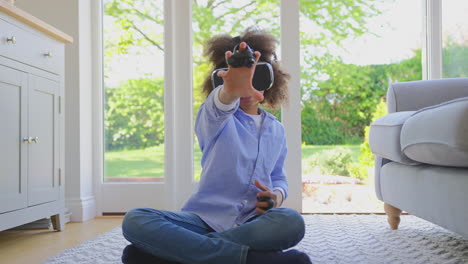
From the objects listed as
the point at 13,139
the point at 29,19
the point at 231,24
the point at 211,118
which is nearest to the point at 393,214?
the point at 211,118

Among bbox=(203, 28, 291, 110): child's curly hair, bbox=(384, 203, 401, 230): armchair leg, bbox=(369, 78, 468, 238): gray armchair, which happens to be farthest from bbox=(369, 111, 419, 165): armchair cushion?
bbox=(203, 28, 291, 110): child's curly hair

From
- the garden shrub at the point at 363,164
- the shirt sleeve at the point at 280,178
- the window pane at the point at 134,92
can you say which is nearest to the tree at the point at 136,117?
the window pane at the point at 134,92

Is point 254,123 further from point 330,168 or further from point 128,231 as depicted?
point 330,168

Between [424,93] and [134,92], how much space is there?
5.26 feet

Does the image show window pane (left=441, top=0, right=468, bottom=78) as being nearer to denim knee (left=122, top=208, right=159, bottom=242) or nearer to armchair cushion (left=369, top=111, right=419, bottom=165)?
armchair cushion (left=369, top=111, right=419, bottom=165)

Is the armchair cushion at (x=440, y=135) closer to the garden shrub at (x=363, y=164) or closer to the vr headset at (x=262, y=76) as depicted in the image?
the vr headset at (x=262, y=76)

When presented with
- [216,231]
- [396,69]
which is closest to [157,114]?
[396,69]

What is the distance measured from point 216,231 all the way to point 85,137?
1656 mm

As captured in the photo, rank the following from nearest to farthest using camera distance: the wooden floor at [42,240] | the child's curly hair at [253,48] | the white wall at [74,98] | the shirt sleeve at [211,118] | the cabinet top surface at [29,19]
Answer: the shirt sleeve at [211,118]
the child's curly hair at [253,48]
the wooden floor at [42,240]
the cabinet top surface at [29,19]
the white wall at [74,98]

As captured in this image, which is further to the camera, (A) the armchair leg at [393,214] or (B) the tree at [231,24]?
(B) the tree at [231,24]

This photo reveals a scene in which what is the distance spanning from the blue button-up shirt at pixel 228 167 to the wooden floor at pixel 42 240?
677 millimetres

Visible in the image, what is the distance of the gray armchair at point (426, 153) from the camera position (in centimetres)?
124

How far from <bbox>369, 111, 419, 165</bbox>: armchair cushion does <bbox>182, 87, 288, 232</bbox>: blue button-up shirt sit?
578mm

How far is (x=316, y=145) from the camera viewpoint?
114 inches
